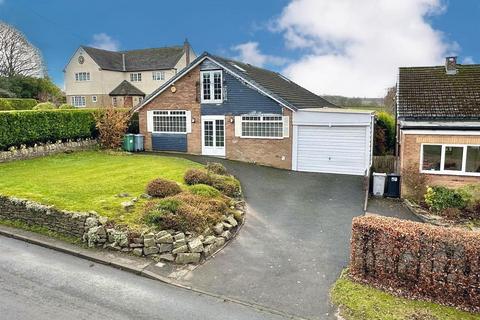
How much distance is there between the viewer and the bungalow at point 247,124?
18.9m

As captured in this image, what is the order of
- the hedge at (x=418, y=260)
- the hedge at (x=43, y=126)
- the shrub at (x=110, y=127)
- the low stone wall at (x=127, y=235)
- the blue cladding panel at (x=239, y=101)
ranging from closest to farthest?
the hedge at (x=418, y=260), the low stone wall at (x=127, y=235), the hedge at (x=43, y=126), the blue cladding panel at (x=239, y=101), the shrub at (x=110, y=127)

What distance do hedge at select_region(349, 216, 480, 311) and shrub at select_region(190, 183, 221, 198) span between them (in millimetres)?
5586

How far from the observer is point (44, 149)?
21125 mm

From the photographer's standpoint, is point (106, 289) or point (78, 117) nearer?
point (106, 289)

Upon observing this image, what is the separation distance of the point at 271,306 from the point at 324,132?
1314cm

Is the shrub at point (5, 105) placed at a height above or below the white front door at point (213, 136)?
above

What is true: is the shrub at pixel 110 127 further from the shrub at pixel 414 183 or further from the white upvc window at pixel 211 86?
the shrub at pixel 414 183

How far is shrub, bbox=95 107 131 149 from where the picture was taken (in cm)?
2402

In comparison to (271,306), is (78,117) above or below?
above

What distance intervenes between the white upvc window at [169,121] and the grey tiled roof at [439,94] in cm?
1207

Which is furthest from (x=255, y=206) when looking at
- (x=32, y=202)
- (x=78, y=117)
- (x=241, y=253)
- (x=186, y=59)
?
(x=186, y=59)

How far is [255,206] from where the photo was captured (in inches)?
537

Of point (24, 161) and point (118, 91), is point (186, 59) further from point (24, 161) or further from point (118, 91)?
point (24, 161)

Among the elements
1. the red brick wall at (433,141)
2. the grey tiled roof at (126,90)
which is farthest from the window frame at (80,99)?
the red brick wall at (433,141)
